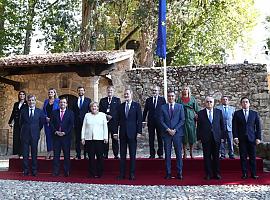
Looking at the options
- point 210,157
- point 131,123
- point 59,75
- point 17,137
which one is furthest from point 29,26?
point 210,157

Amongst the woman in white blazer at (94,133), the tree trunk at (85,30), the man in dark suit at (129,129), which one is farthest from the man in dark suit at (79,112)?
the tree trunk at (85,30)

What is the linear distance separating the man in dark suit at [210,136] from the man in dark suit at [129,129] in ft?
3.43

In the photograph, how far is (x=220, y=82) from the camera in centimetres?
1155

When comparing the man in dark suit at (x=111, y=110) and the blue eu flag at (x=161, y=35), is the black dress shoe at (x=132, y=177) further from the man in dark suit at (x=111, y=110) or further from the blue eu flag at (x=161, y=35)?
the blue eu flag at (x=161, y=35)

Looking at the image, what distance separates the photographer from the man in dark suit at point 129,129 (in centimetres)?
633

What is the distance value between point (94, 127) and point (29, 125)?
4.22ft

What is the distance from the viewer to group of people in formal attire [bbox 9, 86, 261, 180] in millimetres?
6137

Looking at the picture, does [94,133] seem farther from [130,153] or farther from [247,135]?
[247,135]

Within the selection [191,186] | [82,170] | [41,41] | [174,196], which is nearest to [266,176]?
[191,186]

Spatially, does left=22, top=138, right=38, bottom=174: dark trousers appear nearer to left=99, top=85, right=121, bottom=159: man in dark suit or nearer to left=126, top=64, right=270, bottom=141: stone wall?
left=99, top=85, right=121, bottom=159: man in dark suit

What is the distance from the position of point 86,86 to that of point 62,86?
0.83m

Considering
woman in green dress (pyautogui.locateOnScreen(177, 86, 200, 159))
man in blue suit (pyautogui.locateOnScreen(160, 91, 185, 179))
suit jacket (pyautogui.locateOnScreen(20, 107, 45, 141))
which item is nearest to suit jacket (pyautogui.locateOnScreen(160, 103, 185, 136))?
man in blue suit (pyautogui.locateOnScreen(160, 91, 185, 179))

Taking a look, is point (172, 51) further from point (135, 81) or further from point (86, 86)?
point (86, 86)

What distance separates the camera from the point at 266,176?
6273 millimetres
